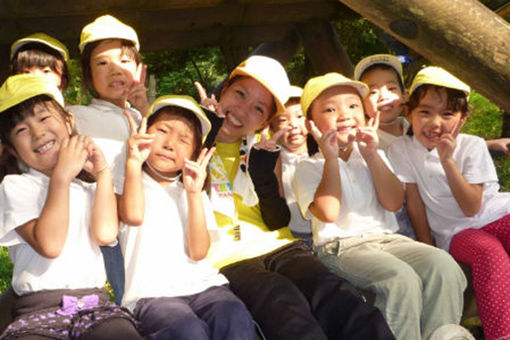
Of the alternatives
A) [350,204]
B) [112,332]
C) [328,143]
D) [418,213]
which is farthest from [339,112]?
[112,332]

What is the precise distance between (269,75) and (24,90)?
4.39 feet

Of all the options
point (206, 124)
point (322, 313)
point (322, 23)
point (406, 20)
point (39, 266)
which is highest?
point (322, 23)

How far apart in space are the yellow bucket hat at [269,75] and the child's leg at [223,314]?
1.22 m

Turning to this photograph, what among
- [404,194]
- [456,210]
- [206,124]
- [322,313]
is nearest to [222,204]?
[206,124]

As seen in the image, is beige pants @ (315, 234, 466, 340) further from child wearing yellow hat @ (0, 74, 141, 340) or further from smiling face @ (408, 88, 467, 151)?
child wearing yellow hat @ (0, 74, 141, 340)

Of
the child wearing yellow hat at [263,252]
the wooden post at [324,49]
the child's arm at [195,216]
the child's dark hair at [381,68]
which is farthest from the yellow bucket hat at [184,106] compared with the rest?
the wooden post at [324,49]

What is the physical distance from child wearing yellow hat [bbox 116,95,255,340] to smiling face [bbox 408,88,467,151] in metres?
1.32

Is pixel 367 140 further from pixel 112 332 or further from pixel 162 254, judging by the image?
pixel 112 332

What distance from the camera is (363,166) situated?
9.95ft

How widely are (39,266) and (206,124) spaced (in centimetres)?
106

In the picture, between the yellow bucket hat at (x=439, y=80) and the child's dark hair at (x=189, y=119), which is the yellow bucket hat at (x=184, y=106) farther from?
the yellow bucket hat at (x=439, y=80)

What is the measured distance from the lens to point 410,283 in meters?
2.40

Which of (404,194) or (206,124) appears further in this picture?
(404,194)

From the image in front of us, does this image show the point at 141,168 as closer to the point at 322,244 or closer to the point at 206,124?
the point at 206,124
